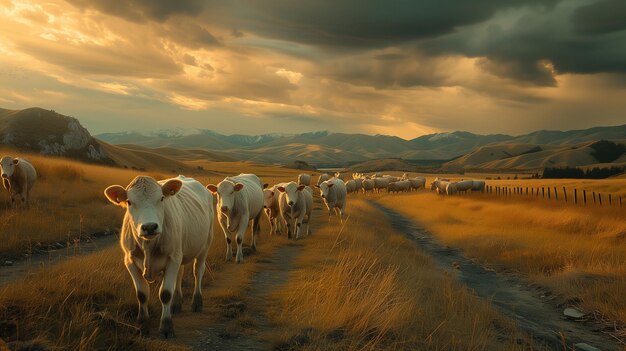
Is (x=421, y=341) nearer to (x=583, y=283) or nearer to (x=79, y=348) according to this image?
(x=79, y=348)

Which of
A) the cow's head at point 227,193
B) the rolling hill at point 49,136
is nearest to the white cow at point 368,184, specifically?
the rolling hill at point 49,136

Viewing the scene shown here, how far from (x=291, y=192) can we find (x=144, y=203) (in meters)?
11.5

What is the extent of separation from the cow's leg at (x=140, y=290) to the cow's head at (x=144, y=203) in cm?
65

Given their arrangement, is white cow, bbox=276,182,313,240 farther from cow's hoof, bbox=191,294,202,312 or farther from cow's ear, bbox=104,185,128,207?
cow's ear, bbox=104,185,128,207

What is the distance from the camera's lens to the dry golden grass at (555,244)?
39.4ft

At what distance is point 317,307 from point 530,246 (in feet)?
45.5

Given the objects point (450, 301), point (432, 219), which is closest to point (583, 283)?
point (450, 301)

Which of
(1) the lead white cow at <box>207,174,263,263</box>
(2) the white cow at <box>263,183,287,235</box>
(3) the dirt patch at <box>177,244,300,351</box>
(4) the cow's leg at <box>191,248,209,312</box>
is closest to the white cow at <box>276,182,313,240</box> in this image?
(2) the white cow at <box>263,183,287,235</box>

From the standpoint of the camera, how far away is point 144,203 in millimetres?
6066

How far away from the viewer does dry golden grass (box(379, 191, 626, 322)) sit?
12008 millimetres

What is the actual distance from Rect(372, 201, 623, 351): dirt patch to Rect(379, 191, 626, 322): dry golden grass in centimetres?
64

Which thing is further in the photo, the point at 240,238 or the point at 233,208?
the point at 233,208

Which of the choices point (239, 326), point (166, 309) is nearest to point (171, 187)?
point (166, 309)

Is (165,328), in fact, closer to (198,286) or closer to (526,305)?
(198,286)
